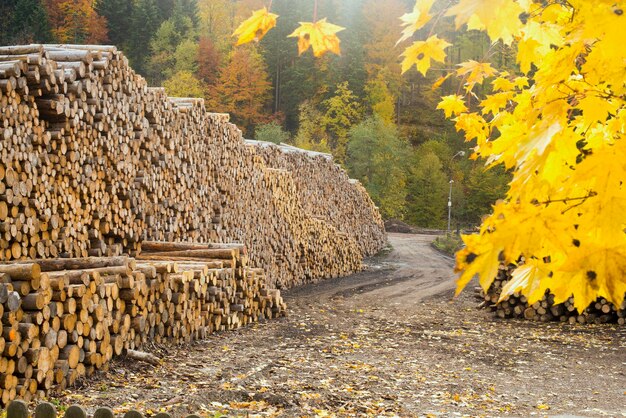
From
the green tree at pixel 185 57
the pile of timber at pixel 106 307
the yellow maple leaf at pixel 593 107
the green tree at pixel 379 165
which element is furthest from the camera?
the green tree at pixel 185 57

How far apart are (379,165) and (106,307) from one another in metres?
39.5

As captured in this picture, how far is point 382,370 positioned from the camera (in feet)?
25.1

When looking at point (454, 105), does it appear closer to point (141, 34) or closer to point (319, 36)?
point (319, 36)

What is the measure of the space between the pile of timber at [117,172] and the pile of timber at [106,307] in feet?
2.61

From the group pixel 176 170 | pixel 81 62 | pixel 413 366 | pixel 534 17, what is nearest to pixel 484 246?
pixel 534 17

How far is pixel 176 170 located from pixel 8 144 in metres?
4.81

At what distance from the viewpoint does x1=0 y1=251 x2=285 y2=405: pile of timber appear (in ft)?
17.9

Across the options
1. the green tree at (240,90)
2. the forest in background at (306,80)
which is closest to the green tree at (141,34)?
the forest in background at (306,80)

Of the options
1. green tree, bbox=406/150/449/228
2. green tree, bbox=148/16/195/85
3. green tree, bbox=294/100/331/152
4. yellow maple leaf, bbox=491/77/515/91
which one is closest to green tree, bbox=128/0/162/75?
green tree, bbox=148/16/195/85

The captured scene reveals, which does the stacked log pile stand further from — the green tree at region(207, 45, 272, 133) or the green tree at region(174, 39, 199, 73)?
the green tree at region(174, 39, 199, 73)

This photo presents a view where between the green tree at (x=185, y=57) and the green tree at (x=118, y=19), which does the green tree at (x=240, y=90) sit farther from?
the green tree at (x=118, y=19)

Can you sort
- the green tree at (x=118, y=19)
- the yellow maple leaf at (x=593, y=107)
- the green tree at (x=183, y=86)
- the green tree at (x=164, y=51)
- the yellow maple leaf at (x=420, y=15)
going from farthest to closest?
the green tree at (x=118, y=19), the green tree at (x=164, y=51), the green tree at (x=183, y=86), the yellow maple leaf at (x=420, y=15), the yellow maple leaf at (x=593, y=107)

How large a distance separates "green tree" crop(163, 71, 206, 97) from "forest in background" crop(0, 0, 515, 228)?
102 mm

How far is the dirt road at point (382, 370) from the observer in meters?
5.95
